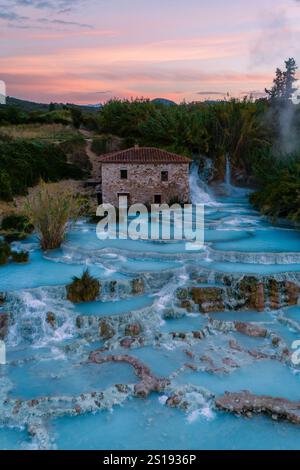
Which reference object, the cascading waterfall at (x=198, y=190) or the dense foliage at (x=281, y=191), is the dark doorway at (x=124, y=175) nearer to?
the cascading waterfall at (x=198, y=190)

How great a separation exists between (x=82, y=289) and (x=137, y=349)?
281 centimetres

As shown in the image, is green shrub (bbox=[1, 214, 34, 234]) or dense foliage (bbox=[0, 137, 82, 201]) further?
dense foliage (bbox=[0, 137, 82, 201])

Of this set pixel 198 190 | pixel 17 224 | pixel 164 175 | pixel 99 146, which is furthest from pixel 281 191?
pixel 99 146

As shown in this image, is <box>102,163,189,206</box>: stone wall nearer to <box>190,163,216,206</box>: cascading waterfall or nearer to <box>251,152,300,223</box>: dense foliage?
<box>190,163,216,206</box>: cascading waterfall

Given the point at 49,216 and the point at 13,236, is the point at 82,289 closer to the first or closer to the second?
the point at 49,216

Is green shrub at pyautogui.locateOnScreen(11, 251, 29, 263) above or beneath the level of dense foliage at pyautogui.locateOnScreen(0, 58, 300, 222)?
beneath

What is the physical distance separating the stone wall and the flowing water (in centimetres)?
783

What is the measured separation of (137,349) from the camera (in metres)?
12.0

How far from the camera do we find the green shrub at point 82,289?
45.6 feet

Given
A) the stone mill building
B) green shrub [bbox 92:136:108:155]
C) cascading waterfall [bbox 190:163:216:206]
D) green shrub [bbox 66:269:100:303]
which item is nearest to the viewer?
green shrub [bbox 66:269:100:303]

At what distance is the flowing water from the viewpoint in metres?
8.97

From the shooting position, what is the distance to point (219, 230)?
22.0 m

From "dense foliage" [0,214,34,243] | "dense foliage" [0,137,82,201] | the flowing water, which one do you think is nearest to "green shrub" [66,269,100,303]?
the flowing water

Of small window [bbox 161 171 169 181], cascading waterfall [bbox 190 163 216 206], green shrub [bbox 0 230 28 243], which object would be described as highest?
small window [bbox 161 171 169 181]
